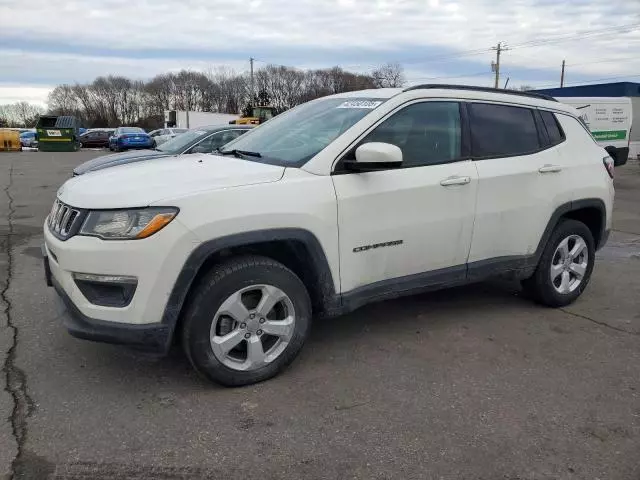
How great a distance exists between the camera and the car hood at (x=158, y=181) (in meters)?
3.05

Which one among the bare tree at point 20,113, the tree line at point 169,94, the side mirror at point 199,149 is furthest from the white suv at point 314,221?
the bare tree at point 20,113

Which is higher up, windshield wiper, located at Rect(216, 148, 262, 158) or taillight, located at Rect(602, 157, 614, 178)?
windshield wiper, located at Rect(216, 148, 262, 158)

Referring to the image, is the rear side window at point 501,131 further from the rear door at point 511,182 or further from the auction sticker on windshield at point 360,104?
the auction sticker on windshield at point 360,104

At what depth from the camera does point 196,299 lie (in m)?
3.12

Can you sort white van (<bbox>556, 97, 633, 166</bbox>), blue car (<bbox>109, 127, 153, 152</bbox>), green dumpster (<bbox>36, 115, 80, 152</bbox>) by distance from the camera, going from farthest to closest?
green dumpster (<bbox>36, 115, 80, 152</bbox>), blue car (<bbox>109, 127, 153, 152</bbox>), white van (<bbox>556, 97, 633, 166</bbox>)

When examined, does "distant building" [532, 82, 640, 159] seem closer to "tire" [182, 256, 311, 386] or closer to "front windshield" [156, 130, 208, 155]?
"front windshield" [156, 130, 208, 155]

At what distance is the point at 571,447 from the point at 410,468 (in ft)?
2.84

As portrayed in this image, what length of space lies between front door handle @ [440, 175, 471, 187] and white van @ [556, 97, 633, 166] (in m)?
16.1

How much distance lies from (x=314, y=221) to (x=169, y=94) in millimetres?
99186

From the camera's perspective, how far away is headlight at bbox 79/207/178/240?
9.70 ft

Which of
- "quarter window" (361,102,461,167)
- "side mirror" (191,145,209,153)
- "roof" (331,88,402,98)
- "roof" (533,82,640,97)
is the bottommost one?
"side mirror" (191,145,209,153)

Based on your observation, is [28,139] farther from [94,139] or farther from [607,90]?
[607,90]

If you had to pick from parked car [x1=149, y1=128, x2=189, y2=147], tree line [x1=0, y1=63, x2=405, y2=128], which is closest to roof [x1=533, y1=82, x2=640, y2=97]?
parked car [x1=149, y1=128, x2=189, y2=147]

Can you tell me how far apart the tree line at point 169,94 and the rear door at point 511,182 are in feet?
273
